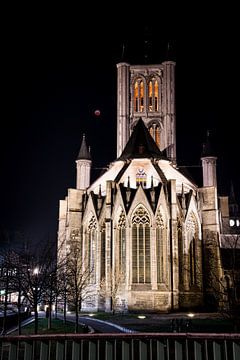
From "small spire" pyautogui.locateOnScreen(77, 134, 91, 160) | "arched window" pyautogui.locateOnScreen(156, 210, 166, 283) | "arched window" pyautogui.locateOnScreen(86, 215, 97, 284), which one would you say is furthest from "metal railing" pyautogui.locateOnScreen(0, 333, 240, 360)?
"small spire" pyautogui.locateOnScreen(77, 134, 91, 160)

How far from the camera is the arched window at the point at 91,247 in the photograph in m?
42.0

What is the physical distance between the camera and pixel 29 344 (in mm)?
9086

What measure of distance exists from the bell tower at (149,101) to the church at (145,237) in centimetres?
1334

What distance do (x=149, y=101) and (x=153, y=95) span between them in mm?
1219

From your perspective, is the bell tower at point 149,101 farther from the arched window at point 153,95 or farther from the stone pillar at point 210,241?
the stone pillar at point 210,241

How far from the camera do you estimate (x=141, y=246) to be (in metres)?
39.9

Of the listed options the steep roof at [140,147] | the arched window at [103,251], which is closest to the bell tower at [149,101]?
the steep roof at [140,147]

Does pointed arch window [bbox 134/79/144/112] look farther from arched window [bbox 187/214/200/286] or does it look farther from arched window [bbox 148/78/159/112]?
arched window [bbox 187/214/200/286]

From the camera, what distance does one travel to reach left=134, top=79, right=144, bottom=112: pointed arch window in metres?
65.6

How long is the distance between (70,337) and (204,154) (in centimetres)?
4850

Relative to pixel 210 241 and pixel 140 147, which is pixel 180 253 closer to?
pixel 210 241

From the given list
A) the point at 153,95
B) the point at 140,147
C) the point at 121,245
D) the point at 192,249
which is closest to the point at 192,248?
the point at 192,249

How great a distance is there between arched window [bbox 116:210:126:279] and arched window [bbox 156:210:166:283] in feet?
9.73

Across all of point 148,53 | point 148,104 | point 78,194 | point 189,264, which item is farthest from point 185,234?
point 148,53
